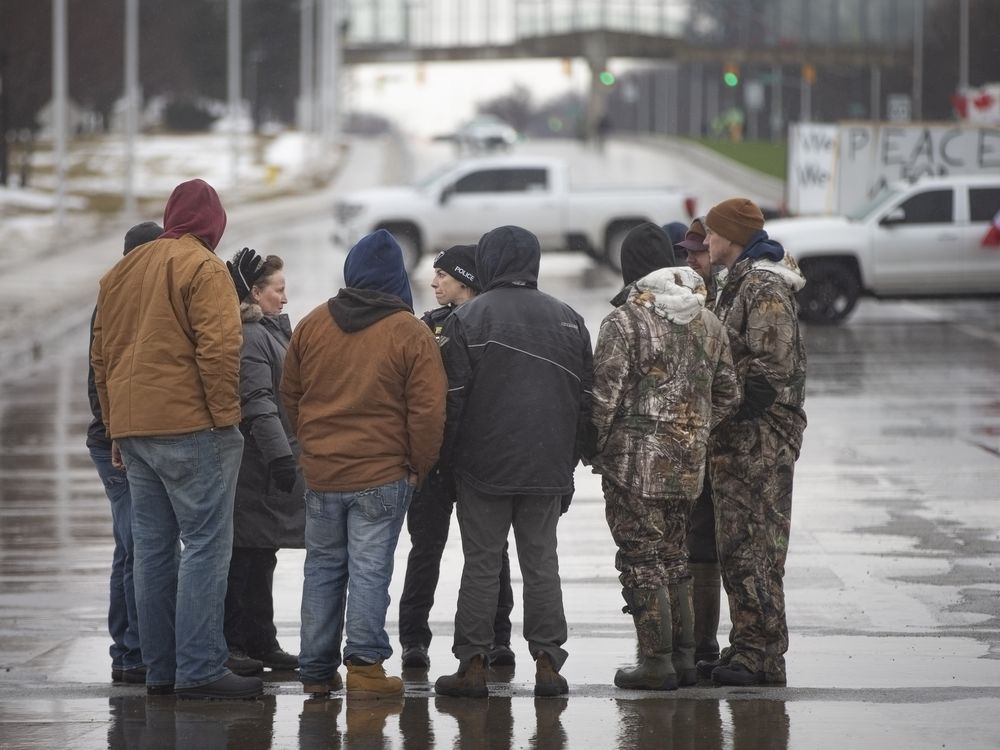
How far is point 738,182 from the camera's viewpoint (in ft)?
187

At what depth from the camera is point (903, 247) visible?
22938 millimetres

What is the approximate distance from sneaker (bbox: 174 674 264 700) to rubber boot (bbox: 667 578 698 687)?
1629mm

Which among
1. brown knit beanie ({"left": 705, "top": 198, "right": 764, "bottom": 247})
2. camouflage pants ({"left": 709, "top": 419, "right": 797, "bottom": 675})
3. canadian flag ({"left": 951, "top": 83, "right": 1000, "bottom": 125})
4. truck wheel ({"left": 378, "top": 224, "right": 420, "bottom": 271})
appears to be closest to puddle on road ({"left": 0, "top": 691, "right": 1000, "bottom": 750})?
camouflage pants ({"left": 709, "top": 419, "right": 797, "bottom": 675})

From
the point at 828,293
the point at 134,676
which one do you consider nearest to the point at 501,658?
the point at 134,676

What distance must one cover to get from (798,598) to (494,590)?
2.25m

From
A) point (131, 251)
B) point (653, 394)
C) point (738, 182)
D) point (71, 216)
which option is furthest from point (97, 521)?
point (738, 182)

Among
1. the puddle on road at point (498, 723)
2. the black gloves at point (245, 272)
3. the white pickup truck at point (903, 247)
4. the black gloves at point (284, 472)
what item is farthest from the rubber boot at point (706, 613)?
the white pickup truck at point (903, 247)

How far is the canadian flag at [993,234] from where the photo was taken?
23.0 m

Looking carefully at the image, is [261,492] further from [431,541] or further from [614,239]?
[614,239]

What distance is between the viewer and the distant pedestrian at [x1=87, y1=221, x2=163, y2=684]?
6.73 meters

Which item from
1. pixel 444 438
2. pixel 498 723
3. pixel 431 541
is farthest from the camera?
pixel 431 541

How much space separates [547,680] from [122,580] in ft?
6.00

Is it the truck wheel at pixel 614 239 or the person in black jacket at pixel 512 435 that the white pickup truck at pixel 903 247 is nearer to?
the truck wheel at pixel 614 239

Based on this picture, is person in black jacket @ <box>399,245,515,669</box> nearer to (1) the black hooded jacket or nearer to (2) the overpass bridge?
(1) the black hooded jacket
